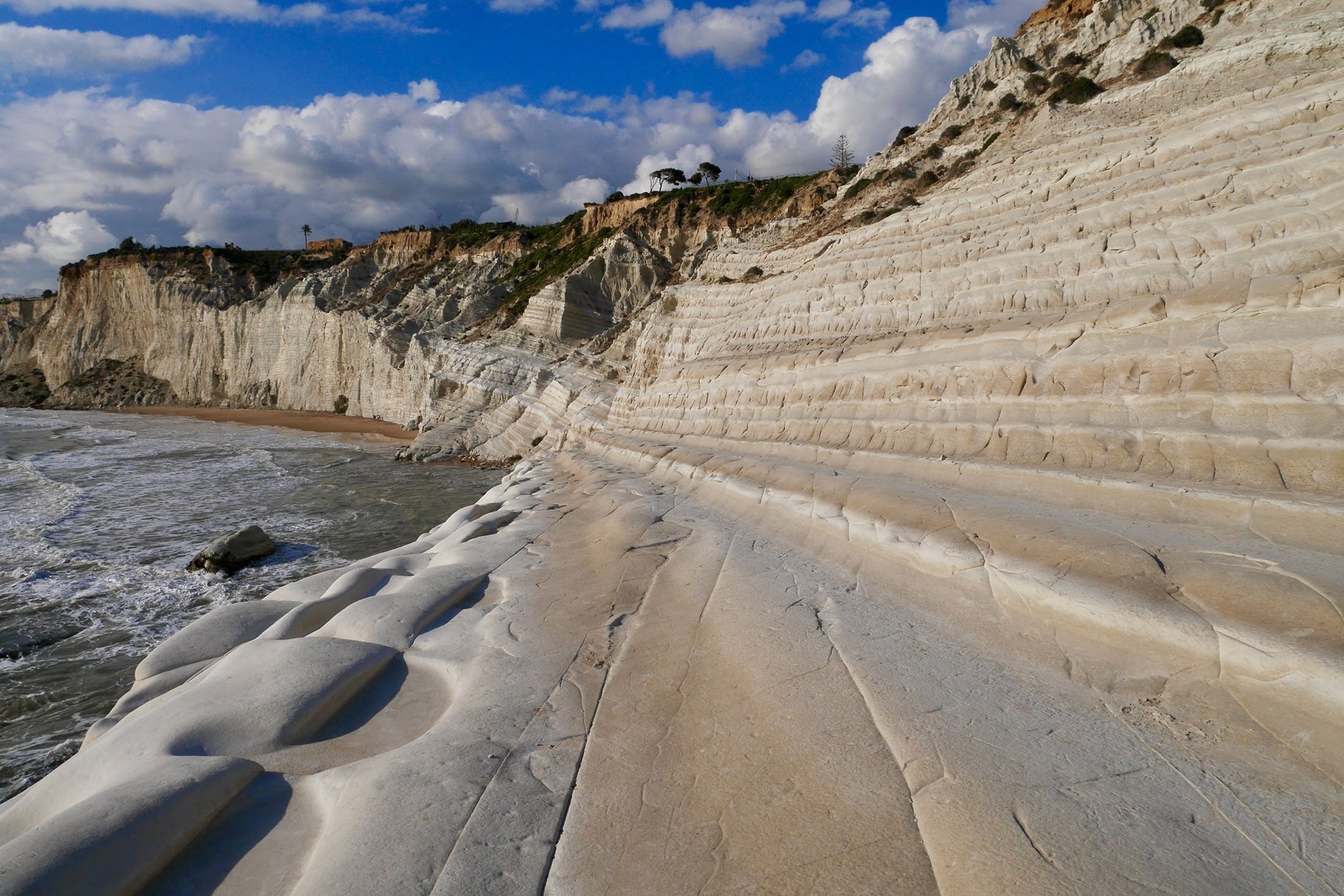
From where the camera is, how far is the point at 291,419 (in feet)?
112

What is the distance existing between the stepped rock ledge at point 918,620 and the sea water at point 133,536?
1794mm

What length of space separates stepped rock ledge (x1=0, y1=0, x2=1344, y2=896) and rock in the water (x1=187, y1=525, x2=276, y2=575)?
10.1 feet

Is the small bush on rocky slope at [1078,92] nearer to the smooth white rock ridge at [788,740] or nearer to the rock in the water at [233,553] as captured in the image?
the smooth white rock ridge at [788,740]

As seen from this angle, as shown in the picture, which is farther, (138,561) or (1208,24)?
(1208,24)

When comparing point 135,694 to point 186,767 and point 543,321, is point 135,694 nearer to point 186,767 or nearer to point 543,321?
point 186,767

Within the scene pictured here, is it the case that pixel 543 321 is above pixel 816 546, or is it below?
above

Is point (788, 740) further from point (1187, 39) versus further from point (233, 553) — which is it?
point (1187, 39)

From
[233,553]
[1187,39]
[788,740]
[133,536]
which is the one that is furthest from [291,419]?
[788,740]

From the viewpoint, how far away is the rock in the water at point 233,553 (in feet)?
27.2

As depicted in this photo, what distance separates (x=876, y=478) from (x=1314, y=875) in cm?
388

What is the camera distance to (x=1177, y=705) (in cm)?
235

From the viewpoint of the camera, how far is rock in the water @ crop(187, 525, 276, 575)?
27.2ft

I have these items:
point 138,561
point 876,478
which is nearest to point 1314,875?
point 876,478

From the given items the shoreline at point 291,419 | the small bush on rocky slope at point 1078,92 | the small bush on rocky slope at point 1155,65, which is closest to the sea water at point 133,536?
the shoreline at point 291,419
